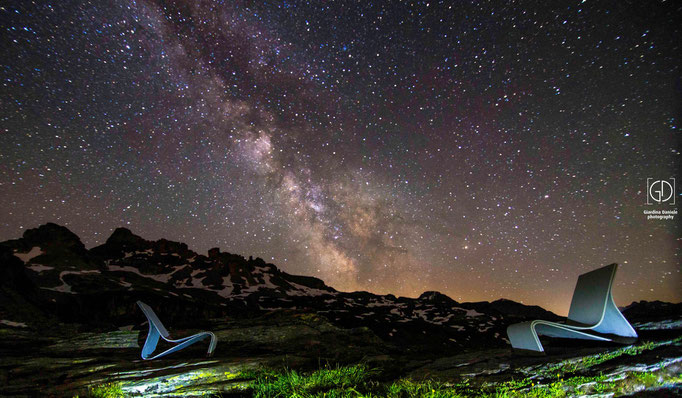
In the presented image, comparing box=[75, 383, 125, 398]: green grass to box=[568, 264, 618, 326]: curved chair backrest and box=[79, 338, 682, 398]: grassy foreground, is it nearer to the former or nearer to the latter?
box=[79, 338, 682, 398]: grassy foreground

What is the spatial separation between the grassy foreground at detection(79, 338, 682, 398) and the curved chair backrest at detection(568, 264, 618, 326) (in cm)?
97

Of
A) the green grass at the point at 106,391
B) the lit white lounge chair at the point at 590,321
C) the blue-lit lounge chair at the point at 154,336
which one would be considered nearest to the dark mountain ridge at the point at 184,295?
the lit white lounge chair at the point at 590,321

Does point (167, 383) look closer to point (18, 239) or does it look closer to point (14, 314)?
point (14, 314)

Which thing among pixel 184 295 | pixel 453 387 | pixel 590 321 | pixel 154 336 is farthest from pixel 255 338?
pixel 184 295

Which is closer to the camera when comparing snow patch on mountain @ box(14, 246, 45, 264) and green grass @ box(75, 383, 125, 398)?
green grass @ box(75, 383, 125, 398)

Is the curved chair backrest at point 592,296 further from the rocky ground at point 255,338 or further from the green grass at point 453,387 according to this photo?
the green grass at point 453,387

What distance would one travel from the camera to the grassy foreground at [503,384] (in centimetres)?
327

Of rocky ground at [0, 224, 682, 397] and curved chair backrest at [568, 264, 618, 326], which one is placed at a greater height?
curved chair backrest at [568, 264, 618, 326]

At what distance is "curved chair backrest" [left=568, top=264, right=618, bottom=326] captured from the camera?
542cm

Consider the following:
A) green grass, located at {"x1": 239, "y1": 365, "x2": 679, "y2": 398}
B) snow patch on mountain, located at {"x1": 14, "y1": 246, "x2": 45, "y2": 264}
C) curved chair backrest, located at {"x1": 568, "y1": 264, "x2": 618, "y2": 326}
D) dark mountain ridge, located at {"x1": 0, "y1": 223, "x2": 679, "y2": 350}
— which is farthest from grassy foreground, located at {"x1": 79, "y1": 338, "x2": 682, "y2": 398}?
snow patch on mountain, located at {"x1": 14, "y1": 246, "x2": 45, "y2": 264}

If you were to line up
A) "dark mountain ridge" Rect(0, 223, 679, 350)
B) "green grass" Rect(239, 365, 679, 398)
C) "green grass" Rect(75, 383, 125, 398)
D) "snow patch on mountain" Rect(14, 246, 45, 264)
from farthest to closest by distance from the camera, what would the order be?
1. "snow patch on mountain" Rect(14, 246, 45, 264)
2. "dark mountain ridge" Rect(0, 223, 679, 350)
3. "green grass" Rect(75, 383, 125, 398)
4. "green grass" Rect(239, 365, 679, 398)

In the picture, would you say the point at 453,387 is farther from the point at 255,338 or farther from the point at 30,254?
the point at 30,254

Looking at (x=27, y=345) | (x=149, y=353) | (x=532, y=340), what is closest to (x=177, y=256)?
(x=27, y=345)

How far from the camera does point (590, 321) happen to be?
5.67m
